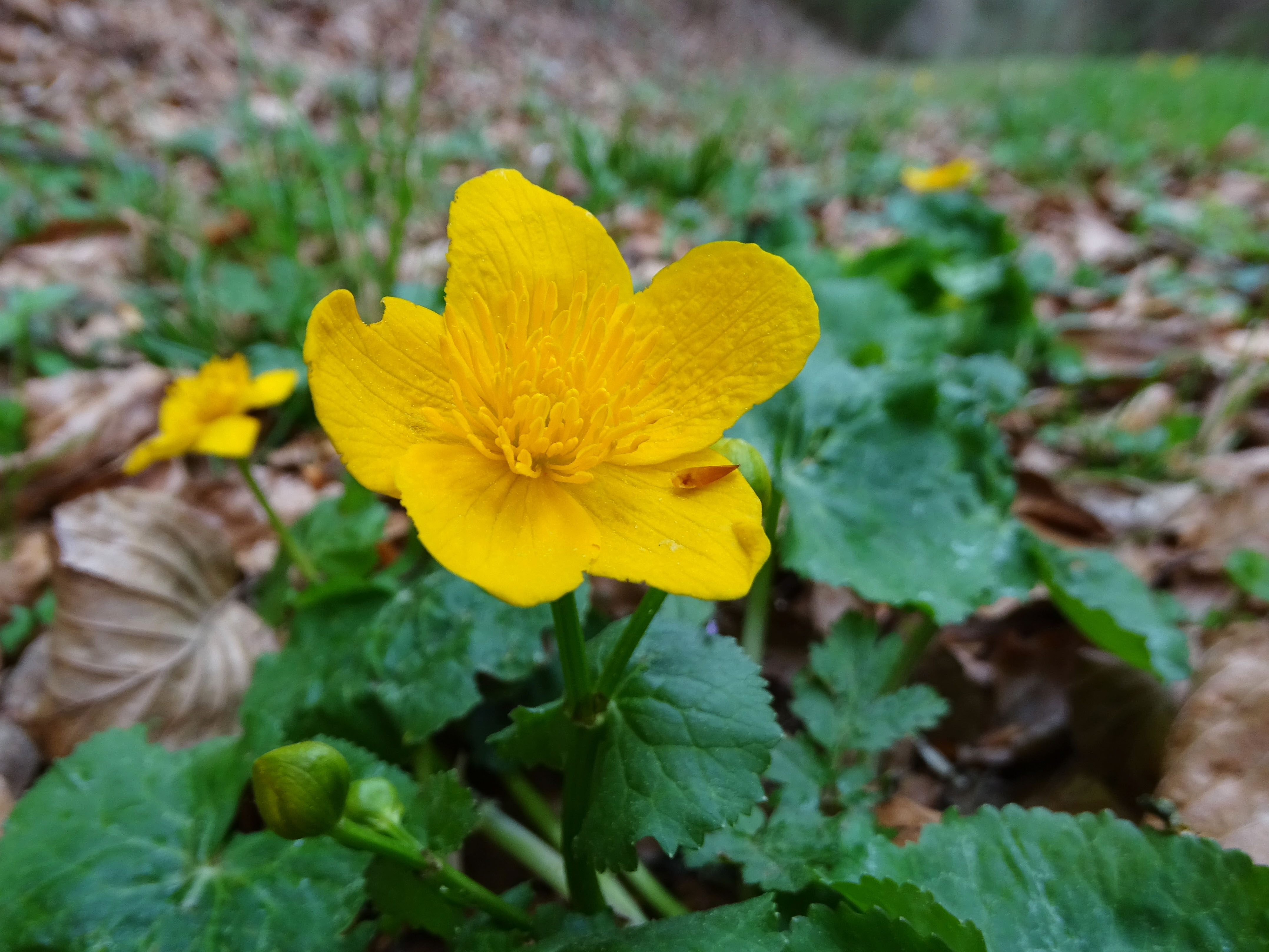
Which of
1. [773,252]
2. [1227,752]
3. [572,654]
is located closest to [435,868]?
[572,654]

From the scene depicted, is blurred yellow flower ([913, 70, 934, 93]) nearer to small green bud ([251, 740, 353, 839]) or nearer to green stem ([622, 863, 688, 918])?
green stem ([622, 863, 688, 918])

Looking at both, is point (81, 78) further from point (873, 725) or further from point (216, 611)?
point (873, 725)

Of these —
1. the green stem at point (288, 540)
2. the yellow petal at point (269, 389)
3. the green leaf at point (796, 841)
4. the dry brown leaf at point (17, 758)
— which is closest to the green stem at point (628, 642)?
the green leaf at point (796, 841)

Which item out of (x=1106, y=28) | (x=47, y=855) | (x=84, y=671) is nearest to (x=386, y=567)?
(x=84, y=671)

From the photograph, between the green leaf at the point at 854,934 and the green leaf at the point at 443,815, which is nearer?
the green leaf at the point at 854,934

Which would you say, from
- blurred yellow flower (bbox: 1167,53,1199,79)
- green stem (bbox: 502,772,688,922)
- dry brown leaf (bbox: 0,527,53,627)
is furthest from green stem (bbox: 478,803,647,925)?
blurred yellow flower (bbox: 1167,53,1199,79)

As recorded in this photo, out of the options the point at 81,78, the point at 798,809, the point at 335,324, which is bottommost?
the point at 81,78

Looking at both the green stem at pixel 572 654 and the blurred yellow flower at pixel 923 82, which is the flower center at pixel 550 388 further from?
the blurred yellow flower at pixel 923 82
